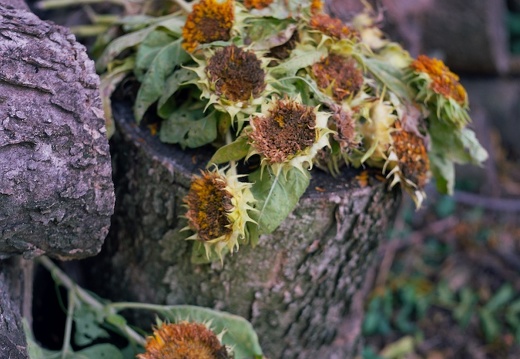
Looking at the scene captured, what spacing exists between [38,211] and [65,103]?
222mm

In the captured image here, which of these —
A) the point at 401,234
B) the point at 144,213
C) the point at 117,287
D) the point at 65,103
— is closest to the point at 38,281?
the point at 117,287

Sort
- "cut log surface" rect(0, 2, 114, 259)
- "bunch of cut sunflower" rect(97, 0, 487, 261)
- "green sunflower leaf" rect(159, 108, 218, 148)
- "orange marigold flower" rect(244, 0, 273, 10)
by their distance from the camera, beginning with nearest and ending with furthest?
"cut log surface" rect(0, 2, 114, 259)
"bunch of cut sunflower" rect(97, 0, 487, 261)
"green sunflower leaf" rect(159, 108, 218, 148)
"orange marigold flower" rect(244, 0, 273, 10)

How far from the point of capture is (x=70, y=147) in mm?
1232

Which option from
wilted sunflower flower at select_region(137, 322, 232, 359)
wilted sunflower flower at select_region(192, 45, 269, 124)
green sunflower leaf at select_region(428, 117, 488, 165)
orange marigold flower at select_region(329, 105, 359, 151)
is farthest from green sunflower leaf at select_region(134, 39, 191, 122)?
green sunflower leaf at select_region(428, 117, 488, 165)

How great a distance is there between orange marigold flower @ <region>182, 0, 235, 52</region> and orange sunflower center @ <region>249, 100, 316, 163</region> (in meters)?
0.26

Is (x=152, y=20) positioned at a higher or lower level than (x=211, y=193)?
higher

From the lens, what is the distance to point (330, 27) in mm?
1471

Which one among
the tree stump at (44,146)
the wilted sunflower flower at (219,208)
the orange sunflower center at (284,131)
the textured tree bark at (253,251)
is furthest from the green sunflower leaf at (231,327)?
the orange sunflower center at (284,131)

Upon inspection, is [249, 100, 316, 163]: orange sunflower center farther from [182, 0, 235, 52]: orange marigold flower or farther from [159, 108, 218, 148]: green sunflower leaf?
[182, 0, 235, 52]: orange marigold flower

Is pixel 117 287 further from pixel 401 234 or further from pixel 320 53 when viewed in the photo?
pixel 401 234

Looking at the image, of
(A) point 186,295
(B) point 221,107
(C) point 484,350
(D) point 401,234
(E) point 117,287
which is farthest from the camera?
(D) point 401,234

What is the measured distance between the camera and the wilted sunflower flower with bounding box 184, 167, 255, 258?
1258mm

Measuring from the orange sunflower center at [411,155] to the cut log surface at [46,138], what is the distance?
0.66m

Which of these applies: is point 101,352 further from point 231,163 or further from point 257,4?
point 257,4
